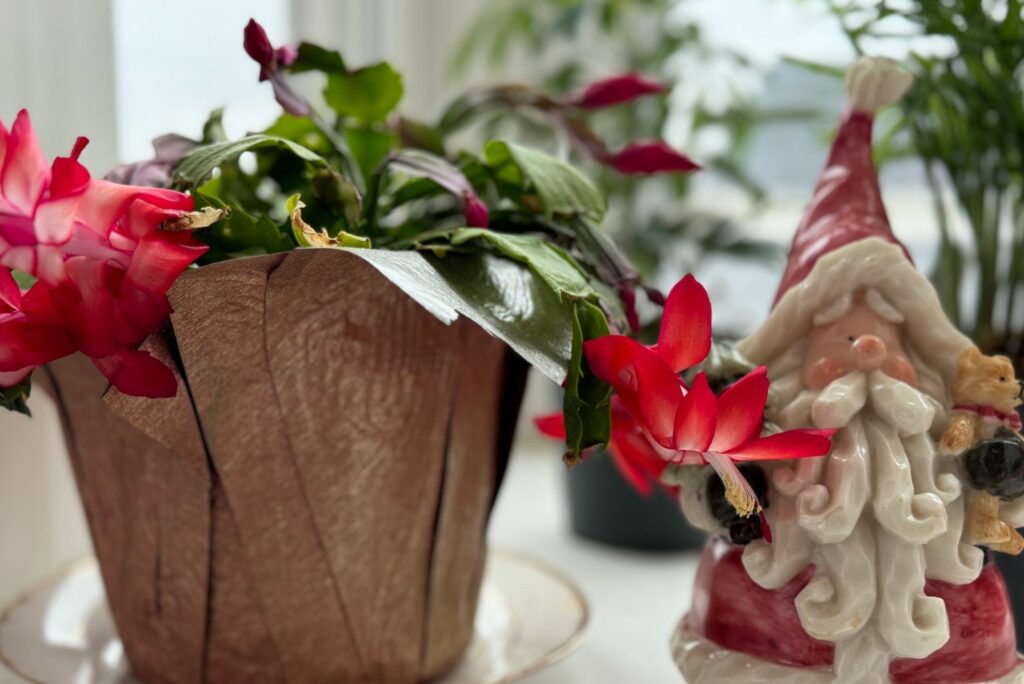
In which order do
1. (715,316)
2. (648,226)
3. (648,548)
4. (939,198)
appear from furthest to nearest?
(715,316)
(648,226)
(648,548)
(939,198)

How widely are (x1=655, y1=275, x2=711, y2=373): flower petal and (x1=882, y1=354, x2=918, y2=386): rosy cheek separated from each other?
117 millimetres

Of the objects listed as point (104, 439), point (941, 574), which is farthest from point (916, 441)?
point (104, 439)

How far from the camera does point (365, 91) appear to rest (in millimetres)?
653

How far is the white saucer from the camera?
2.20 feet

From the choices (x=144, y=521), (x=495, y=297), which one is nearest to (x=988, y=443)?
(x=495, y=297)

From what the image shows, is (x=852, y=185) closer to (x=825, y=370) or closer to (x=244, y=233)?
(x=825, y=370)

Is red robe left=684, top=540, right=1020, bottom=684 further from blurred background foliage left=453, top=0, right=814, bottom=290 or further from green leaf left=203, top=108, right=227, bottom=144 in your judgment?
blurred background foliage left=453, top=0, right=814, bottom=290

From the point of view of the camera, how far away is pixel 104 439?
601 mm

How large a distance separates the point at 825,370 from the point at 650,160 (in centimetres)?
21

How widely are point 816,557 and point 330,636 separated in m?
0.29

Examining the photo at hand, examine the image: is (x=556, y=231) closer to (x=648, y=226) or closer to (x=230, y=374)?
(x=230, y=374)

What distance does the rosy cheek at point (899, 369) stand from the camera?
539 millimetres

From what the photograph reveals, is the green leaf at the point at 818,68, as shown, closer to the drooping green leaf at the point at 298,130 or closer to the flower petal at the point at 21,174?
the drooping green leaf at the point at 298,130

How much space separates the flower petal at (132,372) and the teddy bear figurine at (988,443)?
0.39m
